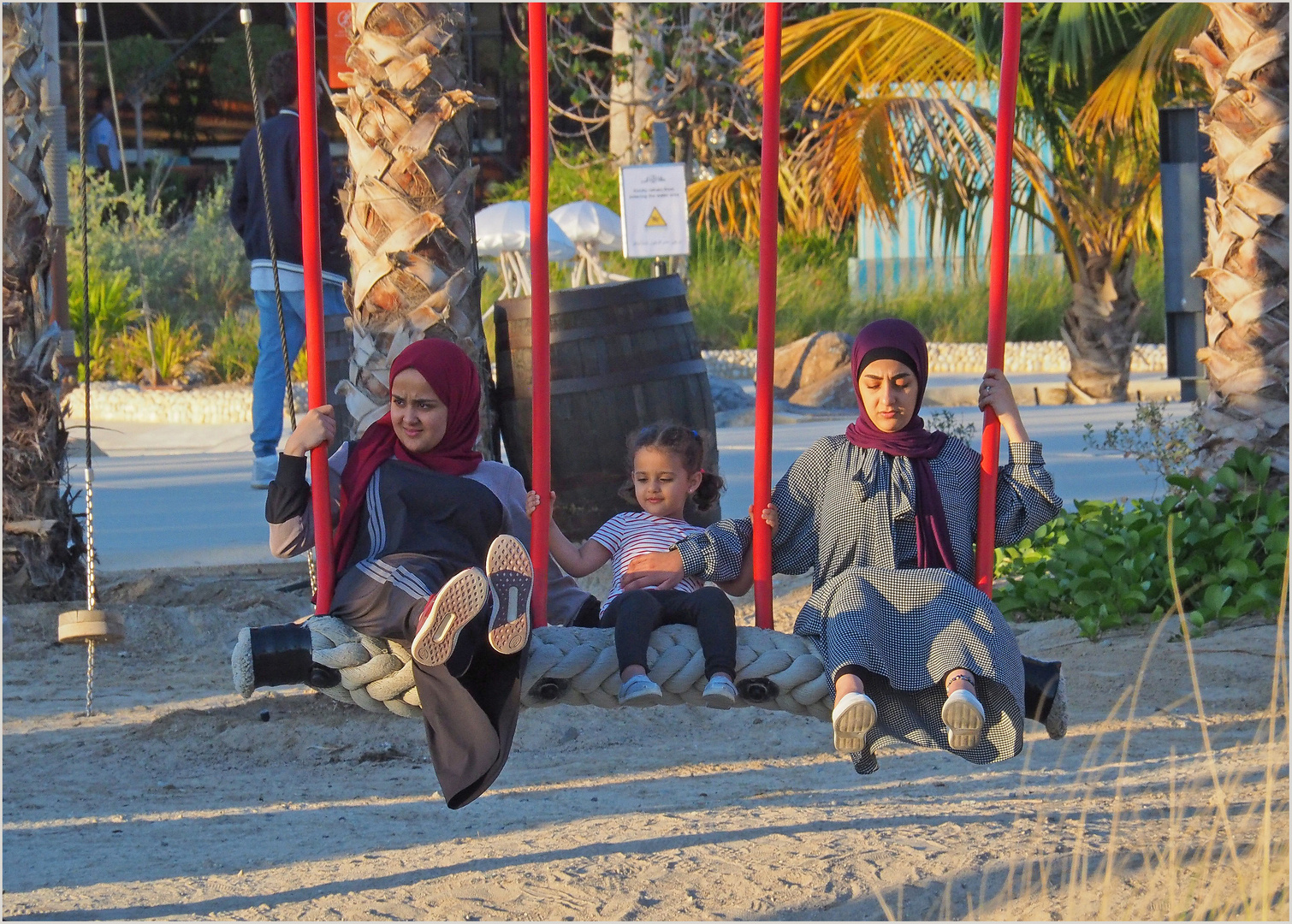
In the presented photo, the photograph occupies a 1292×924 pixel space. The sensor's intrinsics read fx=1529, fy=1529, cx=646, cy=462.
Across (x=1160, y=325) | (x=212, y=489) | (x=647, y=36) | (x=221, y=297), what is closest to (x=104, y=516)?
(x=212, y=489)

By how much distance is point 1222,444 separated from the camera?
5.81 meters

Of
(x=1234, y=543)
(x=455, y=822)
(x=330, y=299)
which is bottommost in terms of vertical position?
(x=455, y=822)

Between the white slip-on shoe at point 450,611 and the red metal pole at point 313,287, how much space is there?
290mm

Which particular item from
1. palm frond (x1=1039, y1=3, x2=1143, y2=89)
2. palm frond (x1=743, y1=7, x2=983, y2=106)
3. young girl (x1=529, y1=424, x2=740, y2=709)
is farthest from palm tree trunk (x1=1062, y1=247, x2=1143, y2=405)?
young girl (x1=529, y1=424, x2=740, y2=709)

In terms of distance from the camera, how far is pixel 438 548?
323 cm

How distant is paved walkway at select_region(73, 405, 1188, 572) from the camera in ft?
23.7

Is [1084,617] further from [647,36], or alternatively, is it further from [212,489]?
[647,36]

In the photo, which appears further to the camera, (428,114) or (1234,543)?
(1234,543)

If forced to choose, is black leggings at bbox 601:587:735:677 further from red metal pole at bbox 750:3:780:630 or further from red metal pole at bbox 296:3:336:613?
red metal pole at bbox 296:3:336:613

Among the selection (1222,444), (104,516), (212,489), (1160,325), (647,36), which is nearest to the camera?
(1222,444)

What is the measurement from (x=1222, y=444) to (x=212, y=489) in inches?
219

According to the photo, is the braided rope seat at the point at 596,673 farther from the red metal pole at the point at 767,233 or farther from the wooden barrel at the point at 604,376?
the wooden barrel at the point at 604,376

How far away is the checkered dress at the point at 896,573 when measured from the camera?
2.96 meters

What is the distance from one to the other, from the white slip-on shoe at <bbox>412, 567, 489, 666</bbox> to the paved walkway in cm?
431
